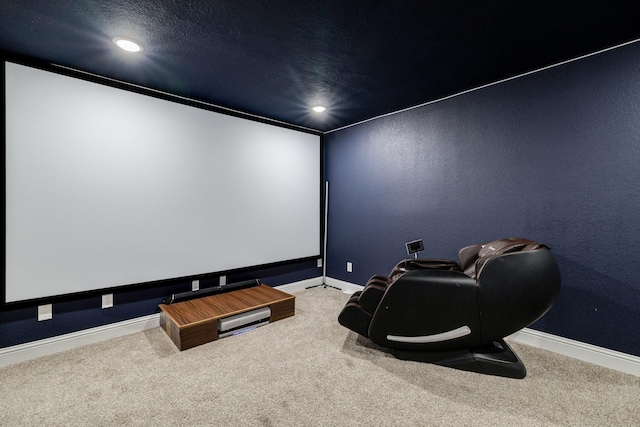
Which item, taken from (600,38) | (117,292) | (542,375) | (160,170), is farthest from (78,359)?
(600,38)

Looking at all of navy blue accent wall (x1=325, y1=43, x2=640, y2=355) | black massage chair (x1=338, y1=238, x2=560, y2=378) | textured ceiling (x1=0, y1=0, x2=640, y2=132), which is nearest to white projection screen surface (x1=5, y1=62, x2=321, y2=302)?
textured ceiling (x1=0, y1=0, x2=640, y2=132)

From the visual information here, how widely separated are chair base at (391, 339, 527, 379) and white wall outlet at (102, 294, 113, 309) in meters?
2.59

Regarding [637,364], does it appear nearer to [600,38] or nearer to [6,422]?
[600,38]

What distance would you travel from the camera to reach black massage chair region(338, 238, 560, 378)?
1854 mm

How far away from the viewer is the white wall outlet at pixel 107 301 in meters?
2.57

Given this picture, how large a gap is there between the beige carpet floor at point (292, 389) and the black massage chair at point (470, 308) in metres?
0.13

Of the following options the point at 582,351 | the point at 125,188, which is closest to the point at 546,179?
the point at 582,351

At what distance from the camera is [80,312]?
247 centimetres

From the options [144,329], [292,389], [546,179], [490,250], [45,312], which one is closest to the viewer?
[292,389]

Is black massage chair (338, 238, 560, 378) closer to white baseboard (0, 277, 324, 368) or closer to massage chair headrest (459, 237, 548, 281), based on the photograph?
massage chair headrest (459, 237, 548, 281)

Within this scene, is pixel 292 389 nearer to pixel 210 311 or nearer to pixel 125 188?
pixel 210 311

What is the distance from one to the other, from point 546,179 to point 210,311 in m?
3.25

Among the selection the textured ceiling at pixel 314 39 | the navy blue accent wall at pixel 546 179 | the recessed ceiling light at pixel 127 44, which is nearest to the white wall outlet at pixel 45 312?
the textured ceiling at pixel 314 39

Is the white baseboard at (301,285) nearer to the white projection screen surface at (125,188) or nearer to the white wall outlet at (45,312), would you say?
the white projection screen surface at (125,188)
